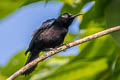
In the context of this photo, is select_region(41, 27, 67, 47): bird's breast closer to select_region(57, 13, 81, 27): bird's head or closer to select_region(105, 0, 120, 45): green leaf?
select_region(57, 13, 81, 27): bird's head

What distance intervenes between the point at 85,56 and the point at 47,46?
0.39m

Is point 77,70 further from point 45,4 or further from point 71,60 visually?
point 45,4

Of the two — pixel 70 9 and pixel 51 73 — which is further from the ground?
pixel 70 9

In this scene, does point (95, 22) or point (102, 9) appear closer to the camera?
point (102, 9)

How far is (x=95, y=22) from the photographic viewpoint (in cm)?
382

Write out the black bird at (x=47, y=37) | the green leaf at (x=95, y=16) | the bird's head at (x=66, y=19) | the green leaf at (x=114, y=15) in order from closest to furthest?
the green leaf at (x=114, y=15) < the green leaf at (x=95, y=16) < the black bird at (x=47, y=37) < the bird's head at (x=66, y=19)

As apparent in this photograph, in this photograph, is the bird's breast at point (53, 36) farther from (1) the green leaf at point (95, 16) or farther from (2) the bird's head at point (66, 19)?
(1) the green leaf at point (95, 16)

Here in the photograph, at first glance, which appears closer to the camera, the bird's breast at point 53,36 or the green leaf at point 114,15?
the green leaf at point 114,15

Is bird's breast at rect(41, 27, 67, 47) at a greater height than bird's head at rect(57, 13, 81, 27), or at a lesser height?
lesser

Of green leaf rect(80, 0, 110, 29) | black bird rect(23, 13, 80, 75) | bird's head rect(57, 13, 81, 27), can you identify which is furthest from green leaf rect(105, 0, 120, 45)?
bird's head rect(57, 13, 81, 27)

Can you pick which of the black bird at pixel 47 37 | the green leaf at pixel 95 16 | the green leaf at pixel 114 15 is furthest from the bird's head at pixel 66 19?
the green leaf at pixel 114 15

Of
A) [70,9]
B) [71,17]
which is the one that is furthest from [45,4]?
[71,17]

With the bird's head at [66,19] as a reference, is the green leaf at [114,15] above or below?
below

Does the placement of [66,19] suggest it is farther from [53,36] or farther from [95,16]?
[95,16]
